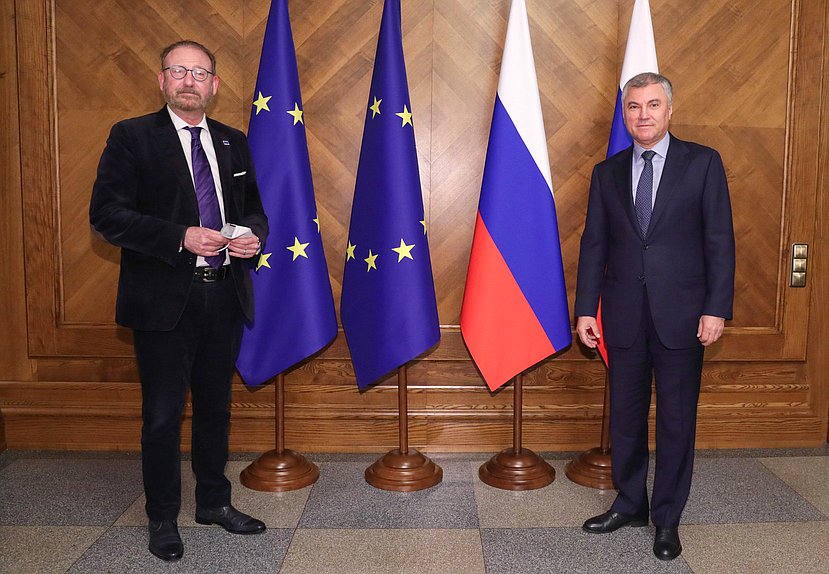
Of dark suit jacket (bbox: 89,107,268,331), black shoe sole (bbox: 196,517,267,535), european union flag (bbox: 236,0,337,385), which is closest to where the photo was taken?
dark suit jacket (bbox: 89,107,268,331)

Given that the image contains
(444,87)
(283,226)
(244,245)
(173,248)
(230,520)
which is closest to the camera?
(173,248)

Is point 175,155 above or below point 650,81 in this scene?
below

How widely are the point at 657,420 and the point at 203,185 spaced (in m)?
1.81

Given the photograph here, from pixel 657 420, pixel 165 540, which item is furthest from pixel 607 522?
pixel 165 540

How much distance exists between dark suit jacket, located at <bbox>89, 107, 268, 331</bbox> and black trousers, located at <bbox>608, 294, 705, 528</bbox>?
61.8 inches

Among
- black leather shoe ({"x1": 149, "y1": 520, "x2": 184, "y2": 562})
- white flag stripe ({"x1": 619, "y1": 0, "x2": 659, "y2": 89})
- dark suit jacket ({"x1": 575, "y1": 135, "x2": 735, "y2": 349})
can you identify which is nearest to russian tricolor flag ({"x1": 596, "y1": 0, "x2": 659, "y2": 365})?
white flag stripe ({"x1": 619, "y1": 0, "x2": 659, "y2": 89})

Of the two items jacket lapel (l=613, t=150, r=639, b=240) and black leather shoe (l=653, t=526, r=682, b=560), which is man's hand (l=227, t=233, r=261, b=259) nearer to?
jacket lapel (l=613, t=150, r=639, b=240)

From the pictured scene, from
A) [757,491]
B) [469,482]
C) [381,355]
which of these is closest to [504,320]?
[381,355]

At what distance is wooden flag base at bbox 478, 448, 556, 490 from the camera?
298 centimetres

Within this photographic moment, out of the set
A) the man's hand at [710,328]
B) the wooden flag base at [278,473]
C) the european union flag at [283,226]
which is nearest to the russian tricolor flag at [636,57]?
the man's hand at [710,328]

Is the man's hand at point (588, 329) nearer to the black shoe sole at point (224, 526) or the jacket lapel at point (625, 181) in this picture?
the jacket lapel at point (625, 181)

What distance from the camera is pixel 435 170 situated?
11.1 feet

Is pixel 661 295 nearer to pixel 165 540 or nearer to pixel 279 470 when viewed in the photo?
pixel 279 470

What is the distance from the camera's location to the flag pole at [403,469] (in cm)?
297
